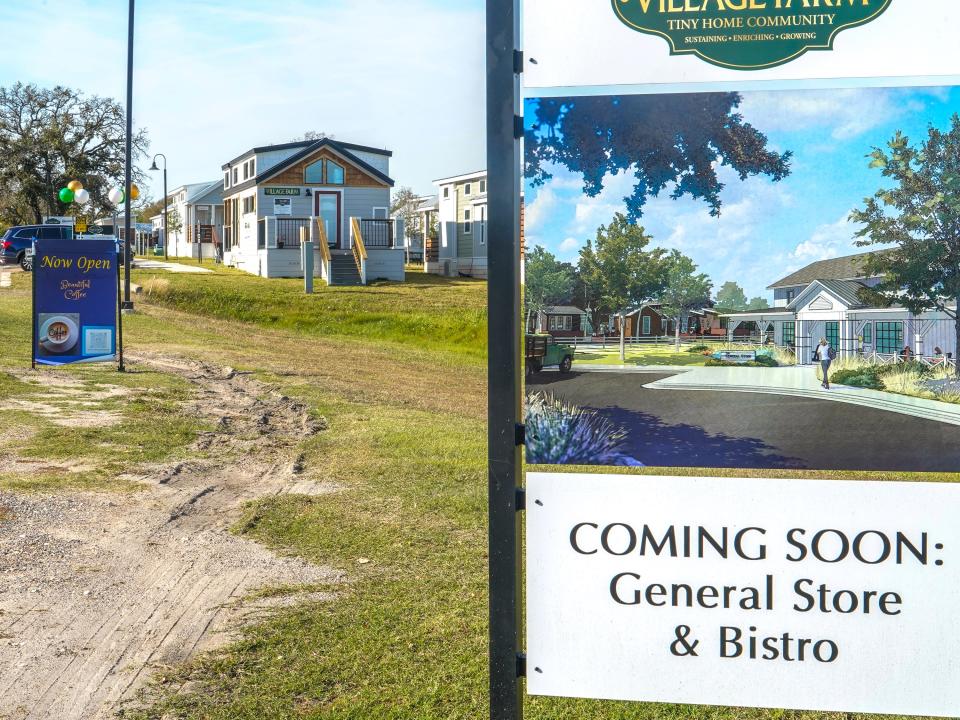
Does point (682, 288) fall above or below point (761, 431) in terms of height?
above

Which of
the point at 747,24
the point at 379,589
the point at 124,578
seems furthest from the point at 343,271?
the point at 747,24

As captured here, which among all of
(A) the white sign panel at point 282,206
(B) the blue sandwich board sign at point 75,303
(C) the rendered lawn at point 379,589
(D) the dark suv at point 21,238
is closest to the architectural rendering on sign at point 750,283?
(C) the rendered lawn at point 379,589

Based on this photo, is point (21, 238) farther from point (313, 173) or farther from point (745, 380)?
point (745, 380)

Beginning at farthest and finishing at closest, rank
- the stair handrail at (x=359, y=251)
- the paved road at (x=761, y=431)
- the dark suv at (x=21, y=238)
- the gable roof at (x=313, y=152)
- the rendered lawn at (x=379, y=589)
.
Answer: the gable roof at (x=313, y=152)
the dark suv at (x=21, y=238)
the stair handrail at (x=359, y=251)
the rendered lawn at (x=379, y=589)
the paved road at (x=761, y=431)

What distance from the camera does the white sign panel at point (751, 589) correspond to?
2.39m

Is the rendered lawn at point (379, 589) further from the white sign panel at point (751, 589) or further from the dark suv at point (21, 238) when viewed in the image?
the dark suv at point (21, 238)

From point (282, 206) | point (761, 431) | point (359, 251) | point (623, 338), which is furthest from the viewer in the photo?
point (282, 206)

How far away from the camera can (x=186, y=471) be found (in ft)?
23.8

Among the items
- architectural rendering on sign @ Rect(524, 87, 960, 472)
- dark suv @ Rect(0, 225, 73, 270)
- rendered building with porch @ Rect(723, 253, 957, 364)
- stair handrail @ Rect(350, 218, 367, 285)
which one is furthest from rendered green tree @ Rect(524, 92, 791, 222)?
dark suv @ Rect(0, 225, 73, 270)

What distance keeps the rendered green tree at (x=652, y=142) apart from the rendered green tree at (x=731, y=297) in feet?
0.63

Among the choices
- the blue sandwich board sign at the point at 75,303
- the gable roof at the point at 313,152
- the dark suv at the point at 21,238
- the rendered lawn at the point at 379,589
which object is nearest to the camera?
the rendered lawn at the point at 379,589

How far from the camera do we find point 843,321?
8.45 feet

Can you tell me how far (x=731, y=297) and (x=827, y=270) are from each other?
24 centimetres

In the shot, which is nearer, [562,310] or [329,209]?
[562,310]
